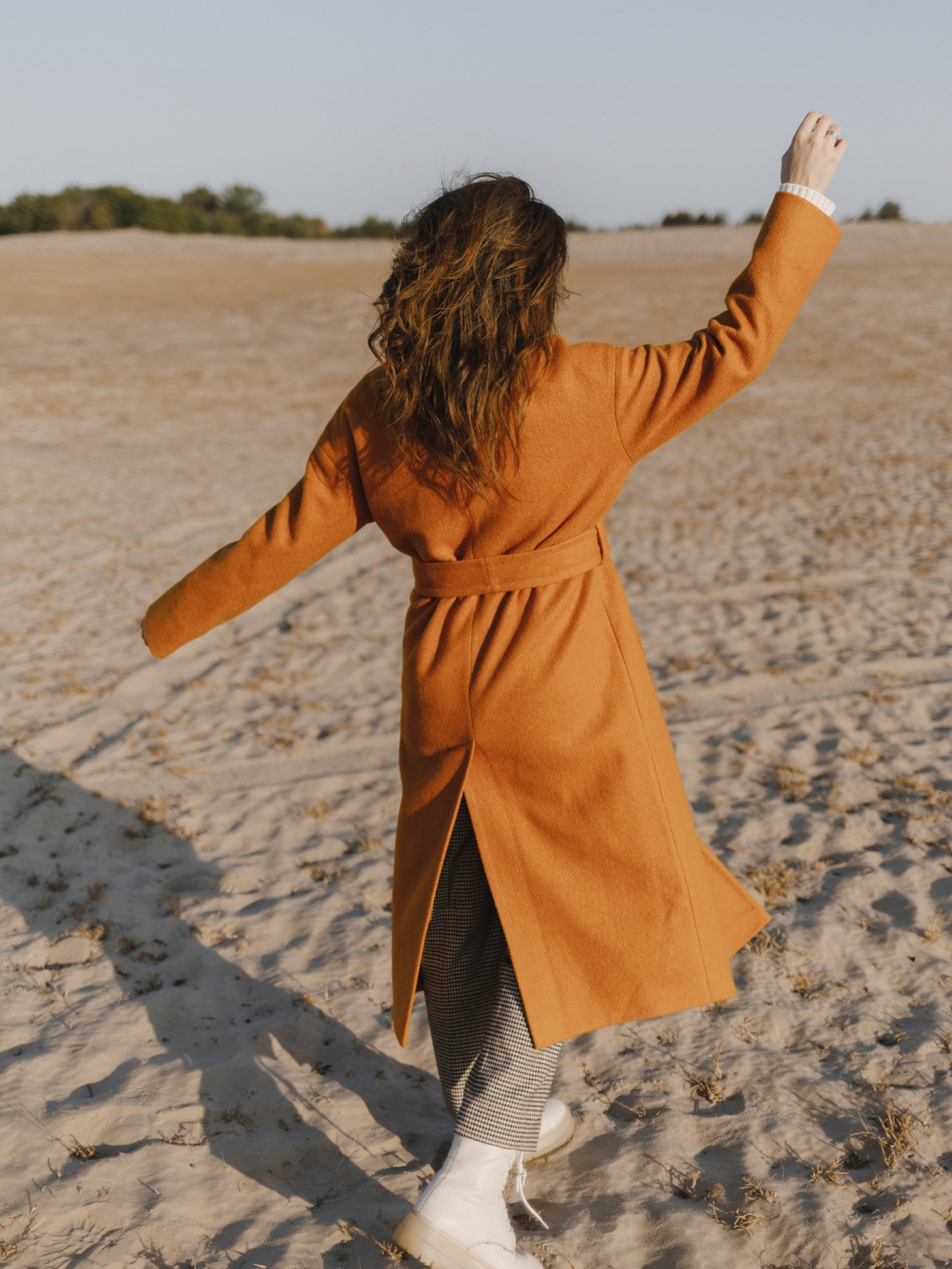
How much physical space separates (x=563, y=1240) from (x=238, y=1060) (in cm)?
109

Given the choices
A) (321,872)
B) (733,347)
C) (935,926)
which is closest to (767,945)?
(935,926)

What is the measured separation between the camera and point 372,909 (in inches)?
142

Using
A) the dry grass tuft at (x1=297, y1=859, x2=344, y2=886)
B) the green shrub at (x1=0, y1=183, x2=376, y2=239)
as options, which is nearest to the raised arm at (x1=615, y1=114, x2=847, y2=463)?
the dry grass tuft at (x1=297, y1=859, x2=344, y2=886)

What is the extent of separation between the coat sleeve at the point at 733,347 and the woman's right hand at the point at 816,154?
0.13 ft

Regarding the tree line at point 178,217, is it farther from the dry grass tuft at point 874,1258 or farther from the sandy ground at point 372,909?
the dry grass tuft at point 874,1258

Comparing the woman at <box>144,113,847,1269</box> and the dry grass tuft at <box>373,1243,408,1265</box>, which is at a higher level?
the woman at <box>144,113,847,1269</box>

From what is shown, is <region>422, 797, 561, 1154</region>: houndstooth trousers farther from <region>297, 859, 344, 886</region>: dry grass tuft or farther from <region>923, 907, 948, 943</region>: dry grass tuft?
<region>297, 859, 344, 886</region>: dry grass tuft

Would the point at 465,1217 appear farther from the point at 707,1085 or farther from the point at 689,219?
the point at 689,219

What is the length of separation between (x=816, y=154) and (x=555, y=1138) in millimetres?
2248

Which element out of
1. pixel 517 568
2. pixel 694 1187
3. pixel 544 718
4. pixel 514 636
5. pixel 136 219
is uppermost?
pixel 136 219

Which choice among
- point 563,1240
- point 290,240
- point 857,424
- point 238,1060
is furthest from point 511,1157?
point 290,240

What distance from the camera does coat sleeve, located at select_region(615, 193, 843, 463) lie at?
1698mm

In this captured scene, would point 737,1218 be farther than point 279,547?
Yes

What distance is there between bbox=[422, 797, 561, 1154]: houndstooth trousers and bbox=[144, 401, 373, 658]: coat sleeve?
0.60 meters
